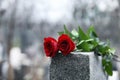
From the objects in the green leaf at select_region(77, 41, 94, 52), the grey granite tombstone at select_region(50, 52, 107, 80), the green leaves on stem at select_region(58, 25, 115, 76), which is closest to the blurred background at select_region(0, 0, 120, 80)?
the green leaves on stem at select_region(58, 25, 115, 76)

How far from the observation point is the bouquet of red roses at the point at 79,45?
138cm

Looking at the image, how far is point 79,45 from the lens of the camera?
151 centimetres

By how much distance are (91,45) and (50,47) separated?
250mm

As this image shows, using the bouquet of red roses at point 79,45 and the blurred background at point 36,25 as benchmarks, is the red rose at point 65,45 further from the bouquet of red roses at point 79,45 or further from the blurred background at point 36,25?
the blurred background at point 36,25

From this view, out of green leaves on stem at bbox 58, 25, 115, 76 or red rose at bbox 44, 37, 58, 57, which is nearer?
red rose at bbox 44, 37, 58, 57

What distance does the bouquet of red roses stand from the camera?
4.52 feet

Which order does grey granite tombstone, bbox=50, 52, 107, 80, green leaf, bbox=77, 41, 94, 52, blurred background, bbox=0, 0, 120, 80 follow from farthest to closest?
blurred background, bbox=0, 0, 120, 80, green leaf, bbox=77, 41, 94, 52, grey granite tombstone, bbox=50, 52, 107, 80

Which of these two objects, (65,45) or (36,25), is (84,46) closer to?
(65,45)

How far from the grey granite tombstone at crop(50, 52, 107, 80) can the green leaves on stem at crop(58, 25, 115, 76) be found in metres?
0.11

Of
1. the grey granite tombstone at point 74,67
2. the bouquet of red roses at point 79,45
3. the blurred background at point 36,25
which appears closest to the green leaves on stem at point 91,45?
the bouquet of red roses at point 79,45

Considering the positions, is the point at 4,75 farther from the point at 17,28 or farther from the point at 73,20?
the point at 73,20

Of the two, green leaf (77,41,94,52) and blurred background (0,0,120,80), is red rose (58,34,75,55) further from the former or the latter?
blurred background (0,0,120,80)

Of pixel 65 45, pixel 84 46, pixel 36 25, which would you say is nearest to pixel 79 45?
pixel 84 46

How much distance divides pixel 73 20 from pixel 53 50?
4644 millimetres
